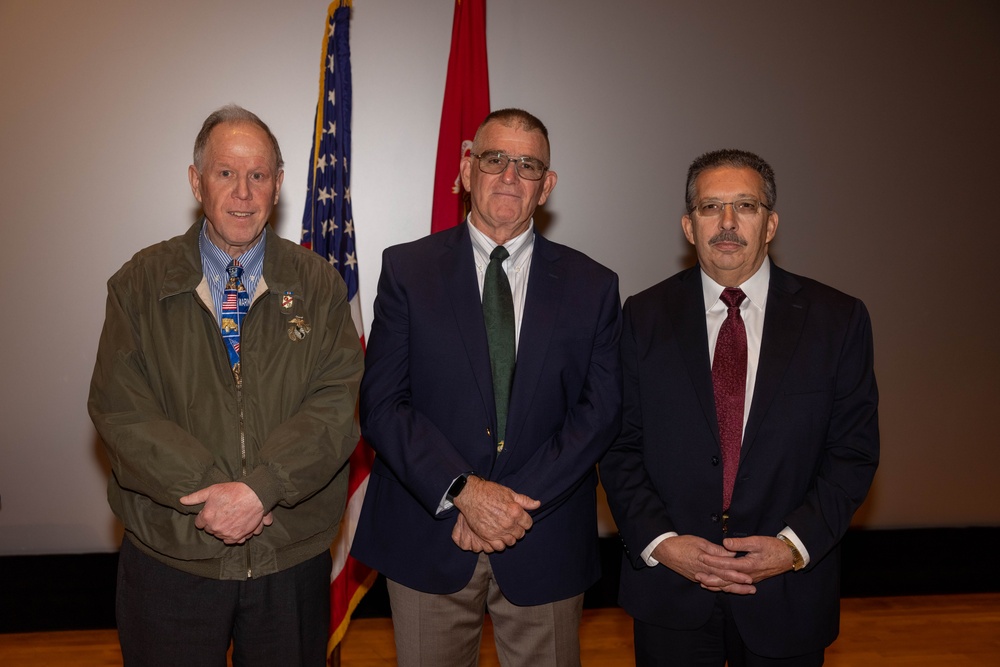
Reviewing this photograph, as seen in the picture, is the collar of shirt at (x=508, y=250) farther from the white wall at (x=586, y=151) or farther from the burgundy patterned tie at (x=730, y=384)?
the white wall at (x=586, y=151)

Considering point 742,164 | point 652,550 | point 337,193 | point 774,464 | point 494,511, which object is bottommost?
point 652,550

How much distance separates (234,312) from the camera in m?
2.11

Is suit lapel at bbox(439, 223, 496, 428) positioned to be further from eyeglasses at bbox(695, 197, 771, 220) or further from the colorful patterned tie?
eyeglasses at bbox(695, 197, 771, 220)

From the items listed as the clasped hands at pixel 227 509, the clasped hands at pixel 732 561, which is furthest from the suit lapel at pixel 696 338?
the clasped hands at pixel 227 509

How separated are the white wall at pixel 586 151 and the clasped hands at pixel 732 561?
97.3 inches

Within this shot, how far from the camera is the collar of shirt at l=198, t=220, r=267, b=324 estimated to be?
2129 mm

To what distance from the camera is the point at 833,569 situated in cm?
211

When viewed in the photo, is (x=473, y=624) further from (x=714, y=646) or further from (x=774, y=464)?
(x=774, y=464)

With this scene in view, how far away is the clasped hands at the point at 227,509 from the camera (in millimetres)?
1903

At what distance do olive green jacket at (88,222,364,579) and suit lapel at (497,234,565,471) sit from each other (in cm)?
43

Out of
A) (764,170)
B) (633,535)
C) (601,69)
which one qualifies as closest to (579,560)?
(633,535)

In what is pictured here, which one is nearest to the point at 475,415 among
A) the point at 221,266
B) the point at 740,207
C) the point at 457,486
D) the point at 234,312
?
the point at 457,486

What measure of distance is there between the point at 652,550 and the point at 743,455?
1.12ft

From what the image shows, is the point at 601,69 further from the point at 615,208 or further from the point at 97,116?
the point at 97,116
